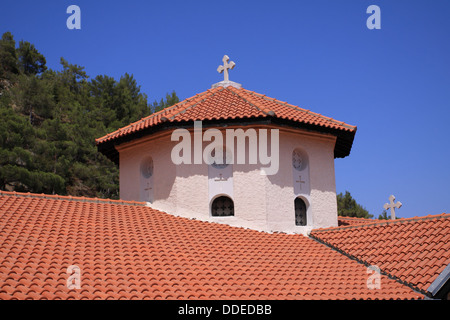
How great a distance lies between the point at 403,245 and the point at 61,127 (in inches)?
902

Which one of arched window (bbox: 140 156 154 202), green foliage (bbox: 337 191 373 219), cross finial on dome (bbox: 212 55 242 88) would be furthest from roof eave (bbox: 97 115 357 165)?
green foliage (bbox: 337 191 373 219)

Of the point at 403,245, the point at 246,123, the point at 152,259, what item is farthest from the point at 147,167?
the point at 403,245

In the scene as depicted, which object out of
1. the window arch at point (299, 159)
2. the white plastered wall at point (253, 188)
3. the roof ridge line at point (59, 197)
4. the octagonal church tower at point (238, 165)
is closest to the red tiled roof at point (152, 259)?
the roof ridge line at point (59, 197)

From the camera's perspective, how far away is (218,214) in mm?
14242

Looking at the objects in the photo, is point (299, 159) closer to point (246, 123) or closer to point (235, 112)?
point (246, 123)

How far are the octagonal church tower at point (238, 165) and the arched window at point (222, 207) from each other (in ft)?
0.10

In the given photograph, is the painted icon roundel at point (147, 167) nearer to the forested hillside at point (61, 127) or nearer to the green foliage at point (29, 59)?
the forested hillside at point (61, 127)

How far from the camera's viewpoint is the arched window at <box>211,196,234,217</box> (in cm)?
1426

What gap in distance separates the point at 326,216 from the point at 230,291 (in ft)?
20.5

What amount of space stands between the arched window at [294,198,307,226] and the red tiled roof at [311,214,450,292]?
820mm

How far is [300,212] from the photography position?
48.6ft

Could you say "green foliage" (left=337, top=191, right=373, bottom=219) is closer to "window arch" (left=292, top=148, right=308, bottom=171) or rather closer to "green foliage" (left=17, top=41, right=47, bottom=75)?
"window arch" (left=292, top=148, right=308, bottom=171)

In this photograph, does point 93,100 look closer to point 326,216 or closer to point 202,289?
point 326,216
